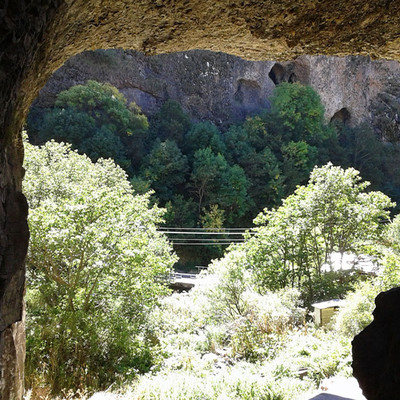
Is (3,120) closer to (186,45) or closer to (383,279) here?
(186,45)

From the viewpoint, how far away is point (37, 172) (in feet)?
38.4

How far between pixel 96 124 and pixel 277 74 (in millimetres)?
18257

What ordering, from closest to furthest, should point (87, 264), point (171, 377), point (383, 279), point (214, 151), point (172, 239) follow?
point (171, 377)
point (87, 264)
point (383, 279)
point (172, 239)
point (214, 151)

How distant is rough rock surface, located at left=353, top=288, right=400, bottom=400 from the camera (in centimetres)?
214

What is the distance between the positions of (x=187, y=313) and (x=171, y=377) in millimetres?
5471

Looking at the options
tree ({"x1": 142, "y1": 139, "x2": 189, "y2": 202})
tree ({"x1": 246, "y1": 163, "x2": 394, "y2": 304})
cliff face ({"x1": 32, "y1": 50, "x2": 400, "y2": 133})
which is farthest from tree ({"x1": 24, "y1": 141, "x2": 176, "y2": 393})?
cliff face ({"x1": 32, "y1": 50, "x2": 400, "y2": 133})

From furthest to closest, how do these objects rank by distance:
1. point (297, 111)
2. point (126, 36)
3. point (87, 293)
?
point (297, 111), point (87, 293), point (126, 36)

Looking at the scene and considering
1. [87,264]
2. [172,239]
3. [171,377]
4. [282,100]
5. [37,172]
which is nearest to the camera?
[171,377]

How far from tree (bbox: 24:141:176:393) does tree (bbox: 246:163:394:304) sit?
14.6 ft

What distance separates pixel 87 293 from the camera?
7570mm

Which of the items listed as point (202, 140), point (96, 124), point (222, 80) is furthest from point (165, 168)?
point (222, 80)

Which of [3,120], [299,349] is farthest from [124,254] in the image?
[3,120]

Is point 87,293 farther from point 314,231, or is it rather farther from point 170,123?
point 170,123

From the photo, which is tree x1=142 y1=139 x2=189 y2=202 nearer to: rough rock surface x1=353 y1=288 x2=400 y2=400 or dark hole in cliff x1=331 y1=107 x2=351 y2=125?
dark hole in cliff x1=331 y1=107 x2=351 y2=125
